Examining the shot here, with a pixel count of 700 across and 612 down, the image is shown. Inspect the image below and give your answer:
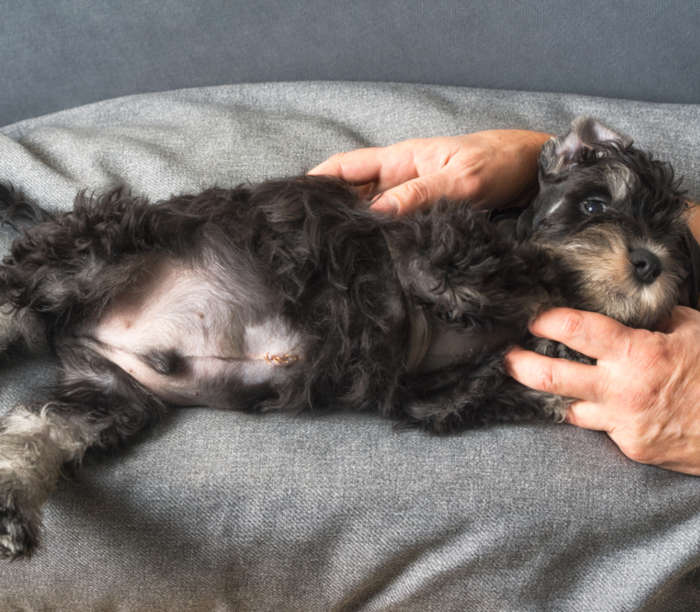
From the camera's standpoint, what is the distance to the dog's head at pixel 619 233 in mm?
1998

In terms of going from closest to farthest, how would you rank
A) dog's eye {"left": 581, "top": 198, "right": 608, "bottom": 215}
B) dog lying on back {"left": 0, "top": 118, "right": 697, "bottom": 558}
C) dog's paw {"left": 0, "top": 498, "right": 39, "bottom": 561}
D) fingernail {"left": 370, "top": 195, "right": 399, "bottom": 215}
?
dog's paw {"left": 0, "top": 498, "right": 39, "bottom": 561}
dog lying on back {"left": 0, "top": 118, "right": 697, "bottom": 558}
dog's eye {"left": 581, "top": 198, "right": 608, "bottom": 215}
fingernail {"left": 370, "top": 195, "right": 399, "bottom": 215}

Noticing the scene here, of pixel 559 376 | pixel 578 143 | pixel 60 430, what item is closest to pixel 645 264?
pixel 559 376

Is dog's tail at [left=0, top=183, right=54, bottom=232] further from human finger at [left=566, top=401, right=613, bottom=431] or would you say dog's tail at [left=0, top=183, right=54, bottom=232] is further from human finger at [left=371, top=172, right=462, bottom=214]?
human finger at [left=566, top=401, right=613, bottom=431]

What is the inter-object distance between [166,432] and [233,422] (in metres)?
0.21

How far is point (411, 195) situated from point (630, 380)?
0.93 m

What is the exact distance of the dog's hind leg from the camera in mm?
1646

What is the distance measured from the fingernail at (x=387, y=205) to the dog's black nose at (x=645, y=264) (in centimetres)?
76

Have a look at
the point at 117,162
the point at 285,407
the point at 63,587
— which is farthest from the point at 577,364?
the point at 117,162

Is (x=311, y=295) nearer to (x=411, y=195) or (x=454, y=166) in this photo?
(x=411, y=195)

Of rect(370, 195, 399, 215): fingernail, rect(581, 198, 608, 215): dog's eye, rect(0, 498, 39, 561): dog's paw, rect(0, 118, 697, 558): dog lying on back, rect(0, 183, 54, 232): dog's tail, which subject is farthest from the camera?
rect(0, 183, 54, 232): dog's tail

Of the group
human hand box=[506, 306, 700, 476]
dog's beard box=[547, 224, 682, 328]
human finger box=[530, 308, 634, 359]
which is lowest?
human hand box=[506, 306, 700, 476]

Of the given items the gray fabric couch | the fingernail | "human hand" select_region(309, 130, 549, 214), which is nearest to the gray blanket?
the gray fabric couch

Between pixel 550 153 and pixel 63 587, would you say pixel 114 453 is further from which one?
pixel 550 153

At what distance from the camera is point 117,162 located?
2732mm
